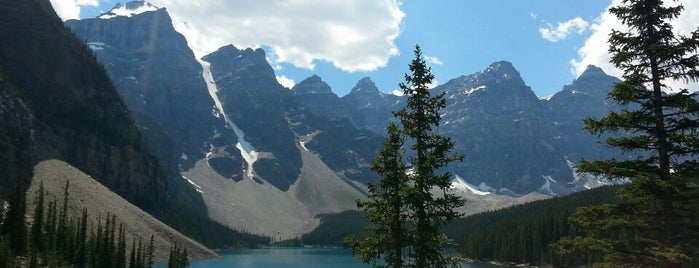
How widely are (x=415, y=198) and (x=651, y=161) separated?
7616 millimetres

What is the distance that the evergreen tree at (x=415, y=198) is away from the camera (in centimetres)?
2034

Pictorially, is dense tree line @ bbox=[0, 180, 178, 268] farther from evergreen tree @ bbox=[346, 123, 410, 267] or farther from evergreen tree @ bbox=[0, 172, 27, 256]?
evergreen tree @ bbox=[346, 123, 410, 267]

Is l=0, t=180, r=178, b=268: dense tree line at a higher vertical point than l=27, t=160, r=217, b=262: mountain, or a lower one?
lower

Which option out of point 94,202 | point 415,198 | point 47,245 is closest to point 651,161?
point 415,198

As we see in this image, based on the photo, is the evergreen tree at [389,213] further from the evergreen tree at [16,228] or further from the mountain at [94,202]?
the mountain at [94,202]

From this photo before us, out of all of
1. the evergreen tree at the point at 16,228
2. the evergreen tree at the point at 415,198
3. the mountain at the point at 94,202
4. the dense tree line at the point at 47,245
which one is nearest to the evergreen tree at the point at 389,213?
the evergreen tree at the point at 415,198

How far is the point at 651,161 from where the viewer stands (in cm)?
1642

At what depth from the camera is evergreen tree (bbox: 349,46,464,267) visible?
66.7 feet

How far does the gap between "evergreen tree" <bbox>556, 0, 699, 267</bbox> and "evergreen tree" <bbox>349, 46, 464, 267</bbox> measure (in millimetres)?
4802

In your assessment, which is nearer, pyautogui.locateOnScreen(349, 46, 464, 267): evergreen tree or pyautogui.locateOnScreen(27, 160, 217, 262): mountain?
pyautogui.locateOnScreen(349, 46, 464, 267): evergreen tree

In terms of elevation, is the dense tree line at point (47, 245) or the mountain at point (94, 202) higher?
the mountain at point (94, 202)

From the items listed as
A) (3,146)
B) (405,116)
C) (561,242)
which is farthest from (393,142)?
(3,146)

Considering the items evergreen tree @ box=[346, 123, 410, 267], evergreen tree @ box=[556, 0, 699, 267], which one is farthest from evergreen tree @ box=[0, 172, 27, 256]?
evergreen tree @ box=[556, 0, 699, 267]

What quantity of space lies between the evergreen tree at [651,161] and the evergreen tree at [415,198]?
480 centimetres
